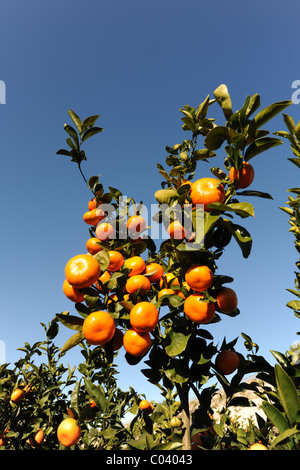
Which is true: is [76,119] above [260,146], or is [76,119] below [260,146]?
above

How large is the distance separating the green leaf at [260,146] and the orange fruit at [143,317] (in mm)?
871

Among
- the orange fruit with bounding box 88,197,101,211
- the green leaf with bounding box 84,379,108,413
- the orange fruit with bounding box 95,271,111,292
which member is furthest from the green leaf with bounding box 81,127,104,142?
the green leaf with bounding box 84,379,108,413

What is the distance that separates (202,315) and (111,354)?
0.60m

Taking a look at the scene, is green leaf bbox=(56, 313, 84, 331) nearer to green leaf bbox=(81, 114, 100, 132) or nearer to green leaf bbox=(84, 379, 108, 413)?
green leaf bbox=(84, 379, 108, 413)

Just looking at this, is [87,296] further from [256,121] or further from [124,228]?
[256,121]

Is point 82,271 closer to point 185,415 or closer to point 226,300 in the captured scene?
point 226,300

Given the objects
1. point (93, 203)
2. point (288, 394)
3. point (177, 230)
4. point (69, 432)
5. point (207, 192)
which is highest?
point (93, 203)

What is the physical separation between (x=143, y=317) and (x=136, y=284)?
0.65ft

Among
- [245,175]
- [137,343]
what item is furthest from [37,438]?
[245,175]

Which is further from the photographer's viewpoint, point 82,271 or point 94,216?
point 94,216

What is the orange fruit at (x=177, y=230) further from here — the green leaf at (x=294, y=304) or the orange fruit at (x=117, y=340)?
the green leaf at (x=294, y=304)

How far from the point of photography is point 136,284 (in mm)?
1485

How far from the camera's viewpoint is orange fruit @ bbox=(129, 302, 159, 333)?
1340mm
